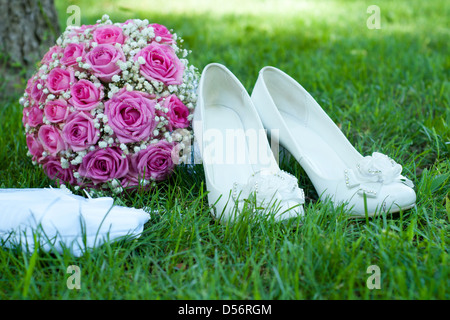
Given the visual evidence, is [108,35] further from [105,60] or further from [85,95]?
[85,95]

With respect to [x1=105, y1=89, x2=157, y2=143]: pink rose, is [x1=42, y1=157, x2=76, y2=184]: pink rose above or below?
below

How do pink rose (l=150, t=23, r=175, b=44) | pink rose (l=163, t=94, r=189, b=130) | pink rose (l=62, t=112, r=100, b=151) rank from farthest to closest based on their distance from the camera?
pink rose (l=150, t=23, r=175, b=44)
pink rose (l=163, t=94, r=189, b=130)
pink rose (l=62, t=112, r=100, b=151)

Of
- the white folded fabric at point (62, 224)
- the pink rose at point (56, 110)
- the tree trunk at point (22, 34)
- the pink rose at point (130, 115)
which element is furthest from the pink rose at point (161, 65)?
the tree trunk at point (22, 34)

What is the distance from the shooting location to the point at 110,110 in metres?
1.85

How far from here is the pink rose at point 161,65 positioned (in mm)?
1945

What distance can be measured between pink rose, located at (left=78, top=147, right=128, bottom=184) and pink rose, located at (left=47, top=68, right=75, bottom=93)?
29cm

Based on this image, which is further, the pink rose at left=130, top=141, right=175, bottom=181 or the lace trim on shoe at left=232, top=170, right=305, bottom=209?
the pink rose at left=130, top=141, right=175, bottom=181

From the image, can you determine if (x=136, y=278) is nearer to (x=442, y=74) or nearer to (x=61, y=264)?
(x=61, y=264)

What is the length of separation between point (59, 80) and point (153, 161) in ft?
1.67

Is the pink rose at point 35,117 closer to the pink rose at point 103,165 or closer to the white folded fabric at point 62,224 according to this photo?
the pink rose at point 103,165

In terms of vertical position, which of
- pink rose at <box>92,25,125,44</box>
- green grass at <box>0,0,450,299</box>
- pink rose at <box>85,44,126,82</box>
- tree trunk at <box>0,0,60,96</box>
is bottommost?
green grass at <box>0,0,450,299</box>

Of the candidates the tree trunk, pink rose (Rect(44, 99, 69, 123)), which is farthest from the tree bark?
pink rose (Rect(44, 99, 69, 123))

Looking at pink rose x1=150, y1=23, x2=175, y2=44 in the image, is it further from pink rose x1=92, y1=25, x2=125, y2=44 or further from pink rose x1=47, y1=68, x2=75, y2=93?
pink rose x1=47, y1=68, x2=75, y2=93

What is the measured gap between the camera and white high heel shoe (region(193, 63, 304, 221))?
5.59 ft
